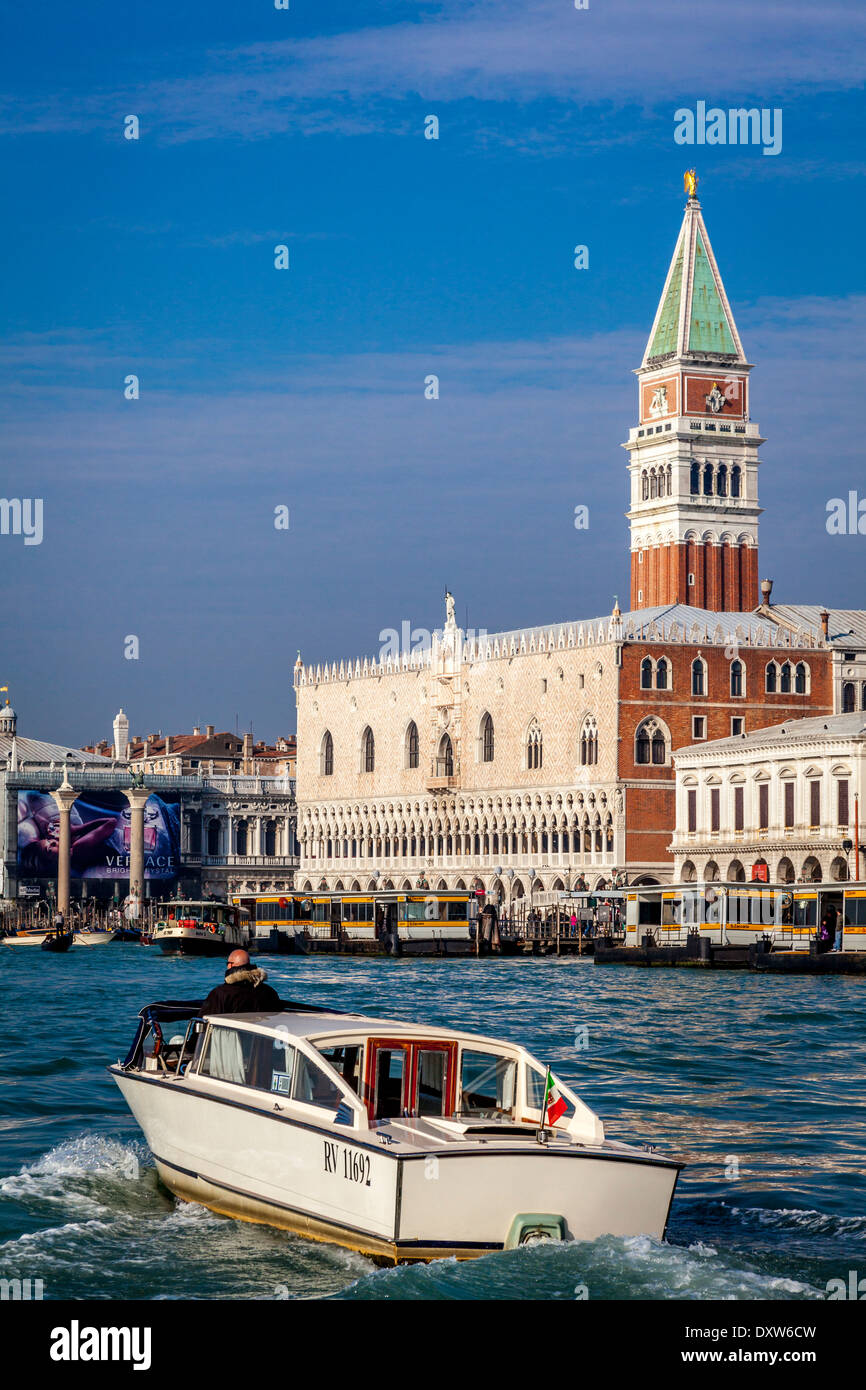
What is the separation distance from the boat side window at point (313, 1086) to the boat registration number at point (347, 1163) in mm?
406

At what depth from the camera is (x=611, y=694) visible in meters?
84.8

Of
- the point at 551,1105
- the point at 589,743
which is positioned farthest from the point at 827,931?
the point at 551,1105

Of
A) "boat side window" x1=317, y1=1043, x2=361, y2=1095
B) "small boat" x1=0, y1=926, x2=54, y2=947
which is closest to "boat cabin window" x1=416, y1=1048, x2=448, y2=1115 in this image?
"boat side window" x1=317, y1=1043, x2=361, y2=1095

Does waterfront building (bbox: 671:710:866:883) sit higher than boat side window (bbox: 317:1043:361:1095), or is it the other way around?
waterfront building (bbox: 671:710:866:883)

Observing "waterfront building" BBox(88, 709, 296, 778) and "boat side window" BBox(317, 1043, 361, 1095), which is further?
"waterfront building" BBox(88, 709, 296, 778)

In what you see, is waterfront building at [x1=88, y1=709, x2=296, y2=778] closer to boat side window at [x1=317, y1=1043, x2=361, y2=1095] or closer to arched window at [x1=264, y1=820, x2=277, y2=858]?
arched window at [x1=264, y1=820, x2=277, y2=858]

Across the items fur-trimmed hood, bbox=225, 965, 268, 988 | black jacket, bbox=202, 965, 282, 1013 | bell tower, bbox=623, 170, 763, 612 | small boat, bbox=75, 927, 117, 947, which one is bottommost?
small boat, bbox=75, 927, 117, 947

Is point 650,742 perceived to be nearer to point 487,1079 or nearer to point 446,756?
point 446,756

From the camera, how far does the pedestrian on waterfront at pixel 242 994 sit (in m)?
16.8

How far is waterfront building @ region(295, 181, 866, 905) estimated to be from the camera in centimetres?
8519

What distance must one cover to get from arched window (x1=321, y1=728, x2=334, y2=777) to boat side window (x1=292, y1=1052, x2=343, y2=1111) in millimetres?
95609

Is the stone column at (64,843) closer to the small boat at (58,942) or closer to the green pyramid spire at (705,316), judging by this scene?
the small boat at (58,942)

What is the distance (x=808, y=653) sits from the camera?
291 feet

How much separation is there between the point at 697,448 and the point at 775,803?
111ft
